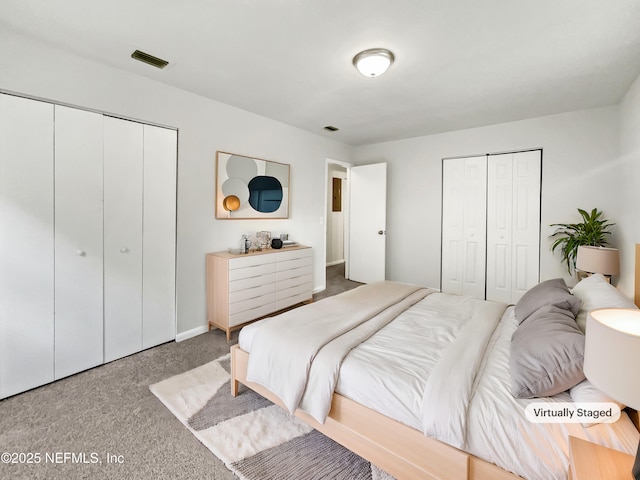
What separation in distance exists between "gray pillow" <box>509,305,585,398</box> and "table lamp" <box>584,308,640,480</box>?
→ 0.35m

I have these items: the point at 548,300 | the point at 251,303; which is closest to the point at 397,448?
the point at 548,300

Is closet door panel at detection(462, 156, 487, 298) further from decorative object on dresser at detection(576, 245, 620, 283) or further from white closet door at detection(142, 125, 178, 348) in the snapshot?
white closet door at detection(142, 125, 178, 348)

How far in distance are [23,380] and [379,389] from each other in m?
2.56

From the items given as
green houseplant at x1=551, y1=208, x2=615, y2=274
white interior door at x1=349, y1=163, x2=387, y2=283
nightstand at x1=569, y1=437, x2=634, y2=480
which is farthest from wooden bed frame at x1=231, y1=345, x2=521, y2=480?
white interior door at x1=349, y1=163, x2=387, y2=283

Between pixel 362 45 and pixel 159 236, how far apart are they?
8.00 feet

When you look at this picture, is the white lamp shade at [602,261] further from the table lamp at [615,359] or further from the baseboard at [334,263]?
the baseboard at [334,263]

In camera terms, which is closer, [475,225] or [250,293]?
[250,293]

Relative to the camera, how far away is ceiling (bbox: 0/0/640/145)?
1.76m

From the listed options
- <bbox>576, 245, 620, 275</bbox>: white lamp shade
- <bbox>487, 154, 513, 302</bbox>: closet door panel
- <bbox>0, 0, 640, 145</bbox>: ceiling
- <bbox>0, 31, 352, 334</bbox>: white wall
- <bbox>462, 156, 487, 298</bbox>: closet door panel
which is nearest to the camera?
<bbox>0, 0, 640, 145</bbox>: ceiling

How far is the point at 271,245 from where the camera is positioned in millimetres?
3705

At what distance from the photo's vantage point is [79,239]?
2.32 m

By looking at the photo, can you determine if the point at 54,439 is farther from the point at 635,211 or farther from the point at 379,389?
the point at 635,211

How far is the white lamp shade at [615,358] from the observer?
72 cm

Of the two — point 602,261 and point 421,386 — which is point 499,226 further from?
point 421,386
